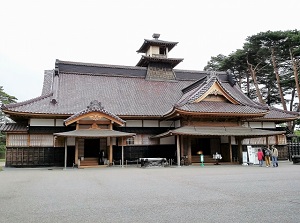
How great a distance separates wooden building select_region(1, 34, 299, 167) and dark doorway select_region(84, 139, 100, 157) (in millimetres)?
76

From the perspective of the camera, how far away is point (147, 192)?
8148 mm

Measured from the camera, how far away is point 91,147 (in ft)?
69.8

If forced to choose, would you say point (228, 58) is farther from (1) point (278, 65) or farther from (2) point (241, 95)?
(2) point (241, 95)

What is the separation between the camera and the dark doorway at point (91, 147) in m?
21.1

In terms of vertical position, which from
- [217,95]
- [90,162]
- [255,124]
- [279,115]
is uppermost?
[217,95]

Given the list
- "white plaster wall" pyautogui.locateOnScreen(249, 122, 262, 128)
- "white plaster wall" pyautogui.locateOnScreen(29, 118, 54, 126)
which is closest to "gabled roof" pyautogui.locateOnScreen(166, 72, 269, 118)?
"white plaster wall" pyautogui.locateOnScreen(249, 122, 262, 128)

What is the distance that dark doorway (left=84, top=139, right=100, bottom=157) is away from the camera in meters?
21.1

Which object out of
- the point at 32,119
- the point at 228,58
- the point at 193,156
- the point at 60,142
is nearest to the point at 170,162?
the point at 193,156

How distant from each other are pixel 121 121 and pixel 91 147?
384 centimetres

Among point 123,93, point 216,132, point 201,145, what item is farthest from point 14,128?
point 216,132

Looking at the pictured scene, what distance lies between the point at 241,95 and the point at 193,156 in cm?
915

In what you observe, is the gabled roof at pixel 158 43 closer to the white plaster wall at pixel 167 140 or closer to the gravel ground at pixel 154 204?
the white plaster wall at pixel 167 140

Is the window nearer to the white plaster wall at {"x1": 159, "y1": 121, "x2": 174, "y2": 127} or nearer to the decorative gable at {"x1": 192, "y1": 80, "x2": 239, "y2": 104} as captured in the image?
the white plaster wall at {"x1": 159, "y1": 121, "x2": 174, "y2": 127}

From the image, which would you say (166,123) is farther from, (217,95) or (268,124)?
(268,124)
